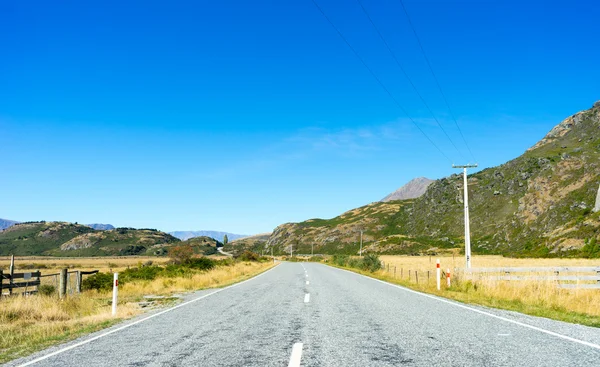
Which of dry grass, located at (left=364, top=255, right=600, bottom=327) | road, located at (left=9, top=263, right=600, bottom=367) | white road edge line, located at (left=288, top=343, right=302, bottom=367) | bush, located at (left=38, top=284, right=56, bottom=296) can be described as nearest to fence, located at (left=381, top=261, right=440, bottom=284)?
dry grass, located at (left=364, top=255, right=600, bottom=327)

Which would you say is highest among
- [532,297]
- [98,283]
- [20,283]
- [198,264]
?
[532,297]

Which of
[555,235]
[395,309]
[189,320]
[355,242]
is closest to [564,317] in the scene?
[395,309]

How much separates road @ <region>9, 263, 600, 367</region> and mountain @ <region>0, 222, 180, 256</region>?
470 ft

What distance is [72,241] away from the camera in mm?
150625

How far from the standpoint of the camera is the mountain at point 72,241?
142 metres

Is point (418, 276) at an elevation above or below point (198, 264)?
above

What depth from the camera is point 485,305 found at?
1304 centimetres

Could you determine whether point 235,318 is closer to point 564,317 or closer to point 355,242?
point 564,317

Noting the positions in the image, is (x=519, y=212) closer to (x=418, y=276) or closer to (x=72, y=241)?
(x=418, y=276)

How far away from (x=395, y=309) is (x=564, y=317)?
4.21m

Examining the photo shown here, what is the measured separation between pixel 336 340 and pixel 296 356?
1.40 m

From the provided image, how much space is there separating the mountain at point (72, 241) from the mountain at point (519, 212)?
197 ft

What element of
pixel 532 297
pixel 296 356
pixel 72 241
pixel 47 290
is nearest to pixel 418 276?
pixel 532 297

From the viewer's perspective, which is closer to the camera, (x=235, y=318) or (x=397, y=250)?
(x=235, y=318)
